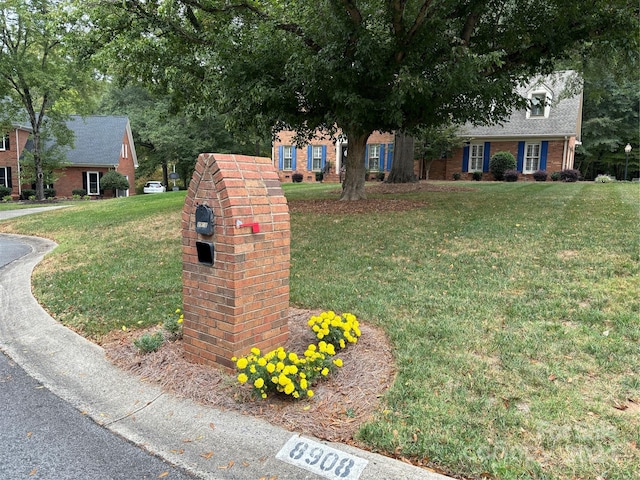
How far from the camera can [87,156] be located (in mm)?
30859

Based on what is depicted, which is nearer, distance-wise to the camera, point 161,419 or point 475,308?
point 161,419

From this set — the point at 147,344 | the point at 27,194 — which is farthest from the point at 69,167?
the point at 147,344

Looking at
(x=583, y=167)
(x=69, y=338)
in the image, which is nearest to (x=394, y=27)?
Result: (x=69, y=338)

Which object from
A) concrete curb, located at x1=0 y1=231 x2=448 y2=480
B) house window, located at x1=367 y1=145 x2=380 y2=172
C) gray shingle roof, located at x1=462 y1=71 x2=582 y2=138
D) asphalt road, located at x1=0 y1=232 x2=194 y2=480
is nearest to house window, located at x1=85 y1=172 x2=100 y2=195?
house window, located at x1=367 y1=145 x2=380 y2=172

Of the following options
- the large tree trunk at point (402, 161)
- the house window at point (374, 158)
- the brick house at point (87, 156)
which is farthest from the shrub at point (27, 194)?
the large tree trunk at point (402, 161)

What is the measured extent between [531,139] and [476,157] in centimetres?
300

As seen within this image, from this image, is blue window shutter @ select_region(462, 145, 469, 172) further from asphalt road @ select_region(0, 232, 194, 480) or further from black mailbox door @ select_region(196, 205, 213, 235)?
asphalt road @ select_region(0, 232, 194, 480)

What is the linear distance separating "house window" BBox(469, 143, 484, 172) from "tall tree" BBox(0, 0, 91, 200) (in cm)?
2146

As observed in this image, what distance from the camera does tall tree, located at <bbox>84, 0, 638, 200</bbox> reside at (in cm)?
882

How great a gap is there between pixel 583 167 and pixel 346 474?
43.4 metres

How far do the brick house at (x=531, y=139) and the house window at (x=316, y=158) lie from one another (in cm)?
→ 716

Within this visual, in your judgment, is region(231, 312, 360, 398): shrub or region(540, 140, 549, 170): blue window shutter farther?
region(540, 140, 549, 170): blue window shutter

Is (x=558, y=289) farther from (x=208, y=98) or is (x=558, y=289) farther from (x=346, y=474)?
(x=208, y=98)

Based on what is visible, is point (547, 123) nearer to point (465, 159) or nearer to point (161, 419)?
point (465, 159)
